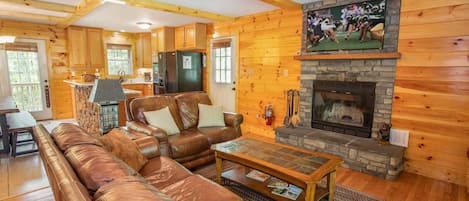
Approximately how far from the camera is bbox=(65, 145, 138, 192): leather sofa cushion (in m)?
1.18

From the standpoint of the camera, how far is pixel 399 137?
321cm

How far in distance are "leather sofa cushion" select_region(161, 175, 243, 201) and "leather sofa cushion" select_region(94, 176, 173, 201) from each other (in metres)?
0.62

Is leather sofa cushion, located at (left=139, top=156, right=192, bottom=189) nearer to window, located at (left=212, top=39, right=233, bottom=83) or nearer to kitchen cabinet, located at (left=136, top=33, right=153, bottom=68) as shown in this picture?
window, located at (left=212, top=39, right=233, bottom=83)

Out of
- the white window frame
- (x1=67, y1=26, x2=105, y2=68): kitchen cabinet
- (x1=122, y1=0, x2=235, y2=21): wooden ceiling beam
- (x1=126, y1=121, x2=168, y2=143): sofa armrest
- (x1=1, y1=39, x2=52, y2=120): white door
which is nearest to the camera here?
(x1=126, y1=121, x2=168, y2=143): sofa armrest

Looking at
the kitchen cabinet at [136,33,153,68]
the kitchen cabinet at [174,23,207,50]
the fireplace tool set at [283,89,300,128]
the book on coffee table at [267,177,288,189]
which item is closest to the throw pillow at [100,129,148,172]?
the book on coffee table at [267,177,288,189]

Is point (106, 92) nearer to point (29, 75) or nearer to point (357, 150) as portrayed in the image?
point (357, 150)

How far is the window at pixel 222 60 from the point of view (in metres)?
5.35

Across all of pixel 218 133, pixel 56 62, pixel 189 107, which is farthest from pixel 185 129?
pixel 56 62

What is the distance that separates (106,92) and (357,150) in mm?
2997

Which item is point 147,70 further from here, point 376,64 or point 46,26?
point 376,64

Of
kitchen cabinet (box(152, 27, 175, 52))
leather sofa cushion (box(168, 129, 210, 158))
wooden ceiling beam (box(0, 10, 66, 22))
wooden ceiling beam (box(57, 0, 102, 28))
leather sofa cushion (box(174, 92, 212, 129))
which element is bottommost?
leather sofa cushion (box(168, 129, 210, 158))

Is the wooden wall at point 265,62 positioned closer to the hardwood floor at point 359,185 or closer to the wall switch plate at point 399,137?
the wall switch plate at point 399,137

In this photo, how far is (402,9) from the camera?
10.1ft

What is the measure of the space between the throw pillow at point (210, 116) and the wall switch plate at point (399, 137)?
7.43 ft
